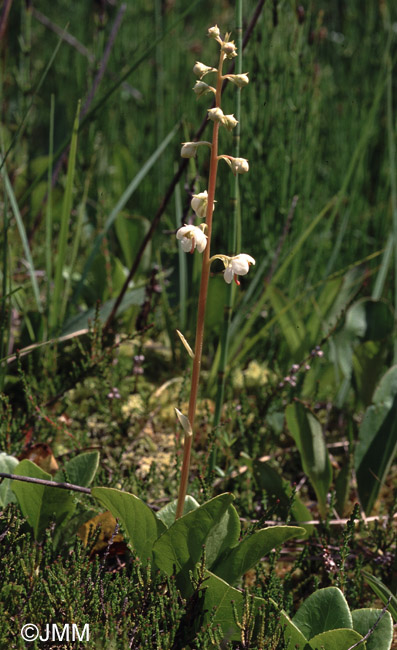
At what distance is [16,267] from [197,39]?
244cm

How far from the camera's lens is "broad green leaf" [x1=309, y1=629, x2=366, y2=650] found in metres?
0.93

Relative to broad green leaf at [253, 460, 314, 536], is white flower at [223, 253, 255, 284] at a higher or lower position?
higher

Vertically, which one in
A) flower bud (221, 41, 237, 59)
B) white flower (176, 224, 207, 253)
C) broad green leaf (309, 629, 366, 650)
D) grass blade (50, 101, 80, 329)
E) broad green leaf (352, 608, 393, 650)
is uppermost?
flower bud (221, 41, 237, 59)

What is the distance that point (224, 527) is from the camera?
3.35 feet

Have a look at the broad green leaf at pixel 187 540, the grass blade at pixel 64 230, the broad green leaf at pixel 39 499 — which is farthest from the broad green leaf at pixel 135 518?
the grass blade at pixel 64 230

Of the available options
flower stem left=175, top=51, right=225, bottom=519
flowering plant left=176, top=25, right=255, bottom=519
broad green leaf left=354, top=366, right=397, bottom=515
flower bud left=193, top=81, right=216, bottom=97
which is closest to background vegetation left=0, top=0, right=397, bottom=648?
broad green leaf left=354, top=366, right=397, bottom=515

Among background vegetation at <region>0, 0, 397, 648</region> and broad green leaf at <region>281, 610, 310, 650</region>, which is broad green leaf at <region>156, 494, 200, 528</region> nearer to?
background vegetation at <region>0, 0, 397, 648</region>

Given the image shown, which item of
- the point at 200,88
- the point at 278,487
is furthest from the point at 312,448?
the point at 200,88

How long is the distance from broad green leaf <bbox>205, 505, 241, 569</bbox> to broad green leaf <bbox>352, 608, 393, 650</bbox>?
0.24 metres

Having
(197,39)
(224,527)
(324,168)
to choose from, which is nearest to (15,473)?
(224,527)

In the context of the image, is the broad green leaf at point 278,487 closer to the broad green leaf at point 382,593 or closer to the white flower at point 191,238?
the broad green leaf at point 382,593

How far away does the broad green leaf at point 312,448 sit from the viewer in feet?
4.47

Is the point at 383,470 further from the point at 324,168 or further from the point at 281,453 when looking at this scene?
the point at 324,168

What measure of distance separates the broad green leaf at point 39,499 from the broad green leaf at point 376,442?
0.67 meters
